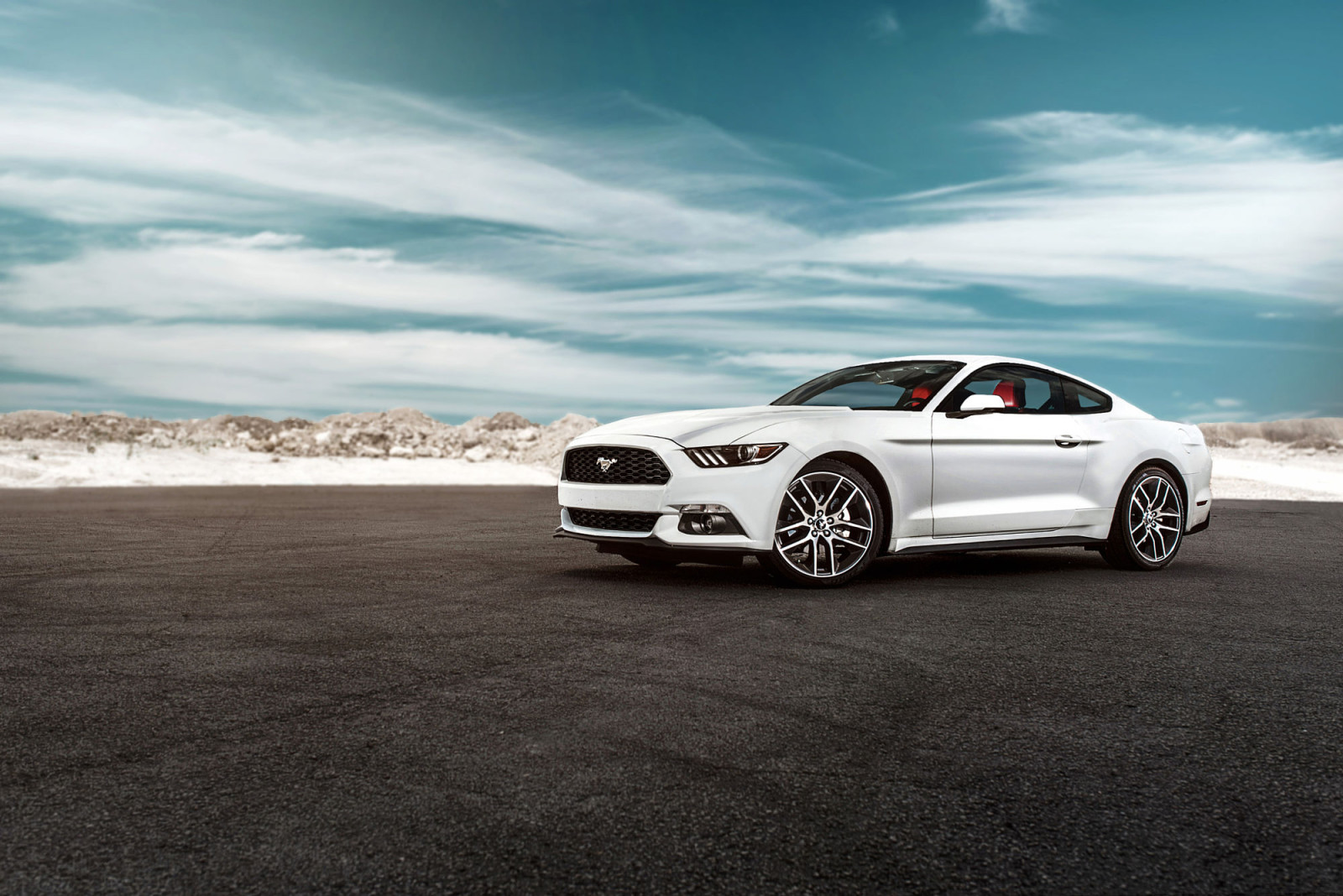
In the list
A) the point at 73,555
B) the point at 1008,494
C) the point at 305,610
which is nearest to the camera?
the point at 305,610

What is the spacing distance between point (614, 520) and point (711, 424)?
0.94 meters

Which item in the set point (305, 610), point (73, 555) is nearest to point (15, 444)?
point (73, 555)

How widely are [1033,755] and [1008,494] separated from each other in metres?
4.68

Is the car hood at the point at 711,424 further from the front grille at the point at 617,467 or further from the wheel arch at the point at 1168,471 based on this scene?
the wheel arch at the point at 1168,471

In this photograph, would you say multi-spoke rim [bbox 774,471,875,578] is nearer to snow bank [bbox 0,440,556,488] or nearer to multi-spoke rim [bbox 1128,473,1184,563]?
multi-spoke rim [bbox 1128,473,1184,563]

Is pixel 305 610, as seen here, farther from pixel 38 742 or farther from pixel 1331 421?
pixel 1331 421

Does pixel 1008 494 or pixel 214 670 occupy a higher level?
pixel 1008 494

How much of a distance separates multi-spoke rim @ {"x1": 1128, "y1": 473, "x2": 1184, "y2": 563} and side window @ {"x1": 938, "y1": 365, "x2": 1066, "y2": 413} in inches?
39.7

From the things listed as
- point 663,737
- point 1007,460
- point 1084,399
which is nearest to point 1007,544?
point 1007,460

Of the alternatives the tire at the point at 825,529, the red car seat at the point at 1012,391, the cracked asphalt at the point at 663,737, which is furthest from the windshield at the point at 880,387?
the cracked asphalt at the point at 663,737

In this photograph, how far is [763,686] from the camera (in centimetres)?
431

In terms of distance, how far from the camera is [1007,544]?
26.1 feet

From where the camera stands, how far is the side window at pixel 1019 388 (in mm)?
8070

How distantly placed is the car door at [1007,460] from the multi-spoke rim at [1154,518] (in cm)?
76
